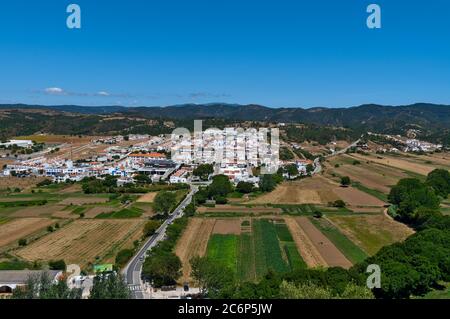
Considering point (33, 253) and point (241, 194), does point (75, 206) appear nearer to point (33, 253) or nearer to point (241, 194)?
point (33, 253)

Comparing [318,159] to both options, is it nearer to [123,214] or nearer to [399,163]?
[399,163]

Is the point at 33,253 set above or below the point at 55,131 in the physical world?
below

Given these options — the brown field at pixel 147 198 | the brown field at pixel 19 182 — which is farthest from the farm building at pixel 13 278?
the brown field at pixel 19 182

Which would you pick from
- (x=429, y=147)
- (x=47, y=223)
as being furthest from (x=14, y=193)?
(x=429, y=147)

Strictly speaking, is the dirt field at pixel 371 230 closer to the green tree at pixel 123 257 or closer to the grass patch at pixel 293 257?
the grass patch at pixel 293 257

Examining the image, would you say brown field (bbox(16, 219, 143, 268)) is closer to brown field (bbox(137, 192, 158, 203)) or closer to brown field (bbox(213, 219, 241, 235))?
brown field (bbox(213, 219, 241, 235))
